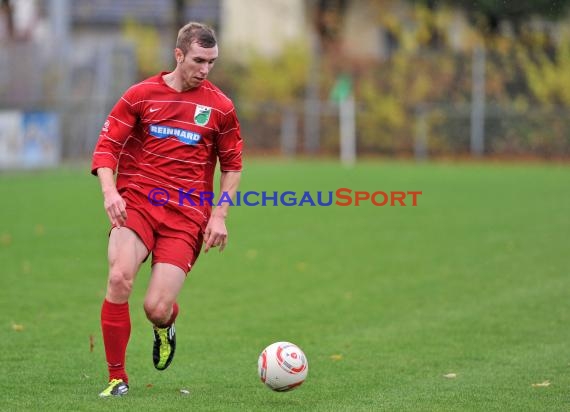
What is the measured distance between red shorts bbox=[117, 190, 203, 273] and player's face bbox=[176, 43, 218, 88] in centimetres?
82

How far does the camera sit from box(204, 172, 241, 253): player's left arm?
7.13 meters

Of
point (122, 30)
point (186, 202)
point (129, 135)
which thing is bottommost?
point (186, 202)

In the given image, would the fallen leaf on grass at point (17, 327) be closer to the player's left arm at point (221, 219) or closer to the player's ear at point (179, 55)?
the player's left arm at point (221, 219)

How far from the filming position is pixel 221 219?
723cm

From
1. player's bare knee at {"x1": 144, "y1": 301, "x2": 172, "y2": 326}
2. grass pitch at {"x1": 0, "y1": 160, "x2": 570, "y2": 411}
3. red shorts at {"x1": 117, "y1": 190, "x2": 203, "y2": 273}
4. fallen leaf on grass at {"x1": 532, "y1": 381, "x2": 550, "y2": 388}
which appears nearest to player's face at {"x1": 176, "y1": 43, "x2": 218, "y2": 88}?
red shorts at {"x1": 117, "y1": 190, "x2": 203, "y2": 273}

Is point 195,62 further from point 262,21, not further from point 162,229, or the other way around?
point 262,21

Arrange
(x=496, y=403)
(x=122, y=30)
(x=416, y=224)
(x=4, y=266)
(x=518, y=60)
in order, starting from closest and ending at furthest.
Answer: (x=496, y=403)
(x=4, y=266)
(x=416, y=224)
(x=518, y=60)
(x=122, y=30)

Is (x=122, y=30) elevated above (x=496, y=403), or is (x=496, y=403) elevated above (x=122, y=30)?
(x=122, y=30)

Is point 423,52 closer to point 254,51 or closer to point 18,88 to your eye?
point 254,51

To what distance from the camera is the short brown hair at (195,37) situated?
699cm

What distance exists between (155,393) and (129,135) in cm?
165

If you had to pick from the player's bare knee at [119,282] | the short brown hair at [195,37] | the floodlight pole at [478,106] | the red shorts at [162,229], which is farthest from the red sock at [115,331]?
the floodlight pole at [478,106]

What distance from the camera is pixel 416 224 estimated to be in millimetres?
17141

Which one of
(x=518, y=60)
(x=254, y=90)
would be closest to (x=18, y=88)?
(x=254, y=90)
